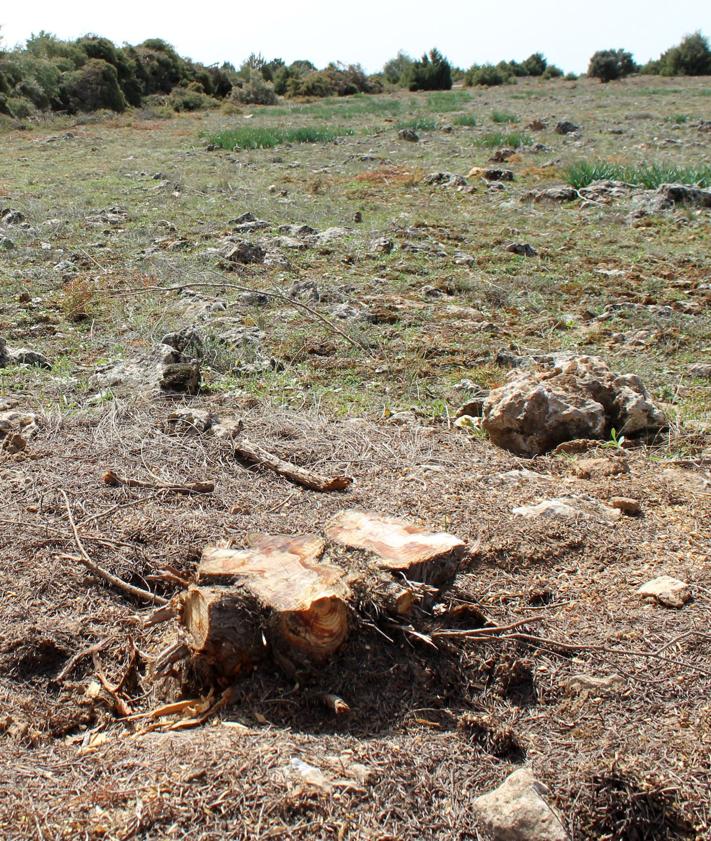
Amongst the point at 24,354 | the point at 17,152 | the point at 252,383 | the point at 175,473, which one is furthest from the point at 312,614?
the point at 17,152

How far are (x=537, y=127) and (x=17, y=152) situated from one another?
1033 centimetres

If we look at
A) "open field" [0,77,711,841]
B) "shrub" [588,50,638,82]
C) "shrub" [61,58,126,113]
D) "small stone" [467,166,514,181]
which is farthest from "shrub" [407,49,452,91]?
"open field" [0,77,711,841]

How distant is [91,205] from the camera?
9.16 metres

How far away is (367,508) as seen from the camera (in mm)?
2670

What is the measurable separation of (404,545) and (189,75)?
3188cm

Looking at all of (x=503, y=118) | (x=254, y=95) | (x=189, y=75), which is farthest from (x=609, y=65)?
(x=503, y=118)

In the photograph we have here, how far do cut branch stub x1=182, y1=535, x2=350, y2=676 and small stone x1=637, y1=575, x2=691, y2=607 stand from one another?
2.80 feet

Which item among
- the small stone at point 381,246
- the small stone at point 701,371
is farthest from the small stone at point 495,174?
the small stone at point 701,371

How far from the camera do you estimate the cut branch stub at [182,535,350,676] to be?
1.79m

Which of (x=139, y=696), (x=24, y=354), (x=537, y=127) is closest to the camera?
(x=139, y=696)

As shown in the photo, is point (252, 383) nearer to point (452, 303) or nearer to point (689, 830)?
point (452, 303)

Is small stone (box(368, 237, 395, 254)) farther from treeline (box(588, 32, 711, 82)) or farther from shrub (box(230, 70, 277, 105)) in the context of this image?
treeline (box(588, 32, 711, 82))

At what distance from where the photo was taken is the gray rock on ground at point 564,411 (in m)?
3.46

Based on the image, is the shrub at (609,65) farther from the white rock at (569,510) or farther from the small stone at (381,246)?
the white rock at (569,510)
